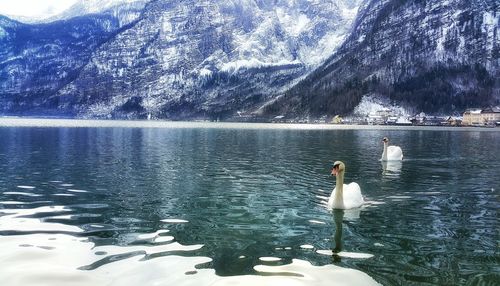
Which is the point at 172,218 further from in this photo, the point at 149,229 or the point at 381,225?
the point at 381,225

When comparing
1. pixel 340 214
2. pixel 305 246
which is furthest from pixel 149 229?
pixel 340 214

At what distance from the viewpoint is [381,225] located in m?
22.4

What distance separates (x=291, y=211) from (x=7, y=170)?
29613mm

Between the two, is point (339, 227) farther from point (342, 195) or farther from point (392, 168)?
point (392, 168)

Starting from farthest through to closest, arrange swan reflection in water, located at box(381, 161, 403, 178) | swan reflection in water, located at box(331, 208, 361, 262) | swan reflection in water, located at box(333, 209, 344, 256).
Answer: swan reflection in water, located at box(381, 161, 403, 178)
swan reflection in water, located at box(333, 209, 344, 256)
swan reflection in water, located at box(331, 208, 361, 262)

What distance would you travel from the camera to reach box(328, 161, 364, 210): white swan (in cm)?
2533

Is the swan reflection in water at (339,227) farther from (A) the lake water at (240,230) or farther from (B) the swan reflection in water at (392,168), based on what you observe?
(B) the swan reflection in water at (392,168)

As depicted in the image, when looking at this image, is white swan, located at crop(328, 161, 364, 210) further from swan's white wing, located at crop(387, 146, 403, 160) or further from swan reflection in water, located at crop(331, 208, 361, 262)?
swan's white wing, located at crop(387, 146, 403, 160)

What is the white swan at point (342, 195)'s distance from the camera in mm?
25328

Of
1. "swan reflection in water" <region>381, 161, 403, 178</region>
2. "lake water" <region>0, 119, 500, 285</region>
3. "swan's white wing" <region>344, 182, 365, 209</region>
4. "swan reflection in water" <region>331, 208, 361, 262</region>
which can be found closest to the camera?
"lake water" <region>0, 119, 500, 285</region>

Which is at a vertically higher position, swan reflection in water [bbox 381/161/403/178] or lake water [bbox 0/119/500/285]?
swan reflection in water [bbox 381/161/403/178]

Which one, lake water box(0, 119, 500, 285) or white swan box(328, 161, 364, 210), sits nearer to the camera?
lake water box(0, 119, 500, 285)

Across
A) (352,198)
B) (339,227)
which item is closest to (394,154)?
(352,198)

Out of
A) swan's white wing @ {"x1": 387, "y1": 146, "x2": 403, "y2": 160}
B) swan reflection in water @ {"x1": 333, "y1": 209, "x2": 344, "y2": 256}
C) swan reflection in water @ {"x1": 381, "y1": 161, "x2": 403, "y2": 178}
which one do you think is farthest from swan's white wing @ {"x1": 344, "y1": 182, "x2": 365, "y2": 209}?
swan's white wing @ {"x1": 387, "y1": 146, "x2": 403, "y2": 160}
